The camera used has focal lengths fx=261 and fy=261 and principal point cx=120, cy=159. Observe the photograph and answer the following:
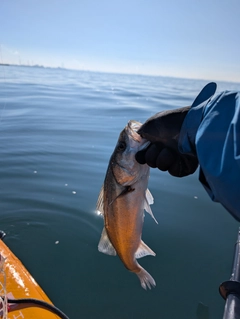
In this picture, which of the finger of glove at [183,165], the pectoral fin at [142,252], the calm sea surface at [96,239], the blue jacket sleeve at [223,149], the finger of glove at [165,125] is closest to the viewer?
the blue jacket sleeve at [223,149]

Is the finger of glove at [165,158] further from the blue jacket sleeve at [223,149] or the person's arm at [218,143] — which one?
the blue jacket sleeve at [223,149]

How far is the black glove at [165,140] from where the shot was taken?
6.60 feet

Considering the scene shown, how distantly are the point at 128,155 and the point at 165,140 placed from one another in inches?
13.6

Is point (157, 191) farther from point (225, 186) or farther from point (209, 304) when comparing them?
point (225, 186)

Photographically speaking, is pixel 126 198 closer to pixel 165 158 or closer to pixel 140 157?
pixel 140 157

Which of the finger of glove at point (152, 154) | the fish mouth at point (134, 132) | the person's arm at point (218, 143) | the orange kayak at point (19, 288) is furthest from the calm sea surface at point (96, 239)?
the person's arm at point (218, 143)

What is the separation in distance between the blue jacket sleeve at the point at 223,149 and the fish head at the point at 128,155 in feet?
2.51

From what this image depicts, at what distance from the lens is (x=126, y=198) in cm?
232

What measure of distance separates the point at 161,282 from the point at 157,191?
226cm

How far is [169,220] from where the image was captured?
4.47 meters

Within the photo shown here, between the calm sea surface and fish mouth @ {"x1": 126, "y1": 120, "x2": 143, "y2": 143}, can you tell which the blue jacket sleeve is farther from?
the calm sea surface

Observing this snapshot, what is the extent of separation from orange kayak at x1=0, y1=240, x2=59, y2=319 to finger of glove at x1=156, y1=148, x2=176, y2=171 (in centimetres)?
151

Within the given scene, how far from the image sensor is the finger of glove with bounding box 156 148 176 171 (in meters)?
2.04

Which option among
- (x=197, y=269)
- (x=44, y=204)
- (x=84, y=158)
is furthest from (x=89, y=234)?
(x=84, y=158)
